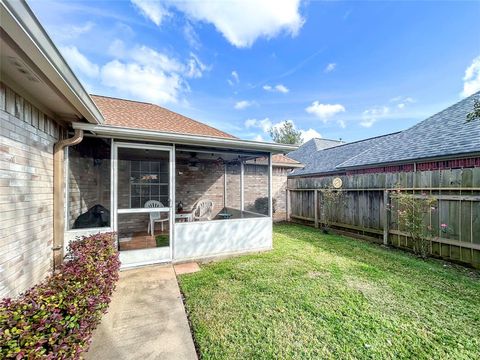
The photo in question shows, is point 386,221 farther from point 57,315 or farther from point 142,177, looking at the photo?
point 57,315

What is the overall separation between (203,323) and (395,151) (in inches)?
398

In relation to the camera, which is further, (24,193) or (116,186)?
(116,186)

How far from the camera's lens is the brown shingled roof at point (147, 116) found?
5.52 metres

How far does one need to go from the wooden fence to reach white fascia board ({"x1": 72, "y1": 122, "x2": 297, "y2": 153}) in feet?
10.7

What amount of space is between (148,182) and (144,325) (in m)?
2.74

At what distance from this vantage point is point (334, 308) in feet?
9.98

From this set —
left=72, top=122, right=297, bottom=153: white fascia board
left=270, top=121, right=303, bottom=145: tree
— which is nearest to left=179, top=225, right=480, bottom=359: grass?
left=72, top=122, right=297, bottom=153: white fascia board

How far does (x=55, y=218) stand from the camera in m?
3.60

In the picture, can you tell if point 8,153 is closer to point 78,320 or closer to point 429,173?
point 78,320

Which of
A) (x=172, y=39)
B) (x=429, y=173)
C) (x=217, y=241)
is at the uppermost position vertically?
(x=172, y=39)

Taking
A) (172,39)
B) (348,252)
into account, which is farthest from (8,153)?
(172,39)

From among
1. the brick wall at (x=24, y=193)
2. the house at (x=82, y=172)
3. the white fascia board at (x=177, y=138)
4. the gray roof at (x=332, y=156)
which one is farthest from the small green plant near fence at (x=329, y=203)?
the brick wall at (x=24, y=193)

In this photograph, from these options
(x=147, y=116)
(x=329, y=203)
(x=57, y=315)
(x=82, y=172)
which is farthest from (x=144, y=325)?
(x=329, y=203)

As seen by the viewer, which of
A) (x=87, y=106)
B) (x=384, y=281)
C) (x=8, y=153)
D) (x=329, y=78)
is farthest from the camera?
Result: (x=329, y=78)
